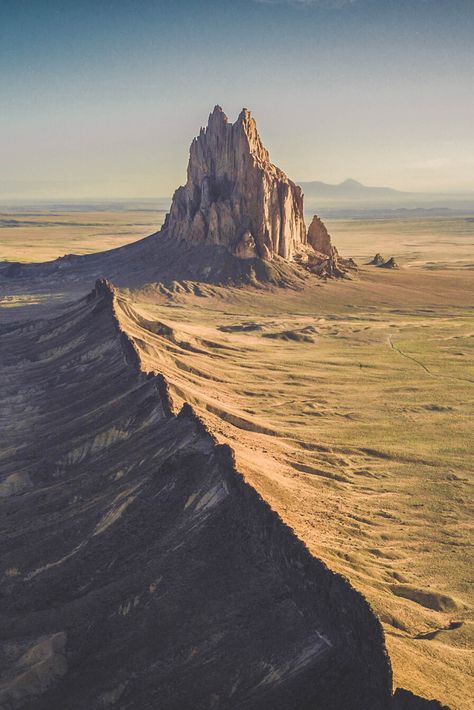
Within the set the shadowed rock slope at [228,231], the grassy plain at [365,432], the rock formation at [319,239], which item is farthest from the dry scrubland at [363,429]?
the rock formation at [319,239]

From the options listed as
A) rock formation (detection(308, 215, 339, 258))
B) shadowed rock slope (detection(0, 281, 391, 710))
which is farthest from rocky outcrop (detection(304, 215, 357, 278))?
shadowed rock slope (detection(0, 281, 391, 710))

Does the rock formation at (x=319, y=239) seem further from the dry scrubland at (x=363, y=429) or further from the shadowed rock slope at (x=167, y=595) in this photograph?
the shadowed rock slope at (x=167, y=595)

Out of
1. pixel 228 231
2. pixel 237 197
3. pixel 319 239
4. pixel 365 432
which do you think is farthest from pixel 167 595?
pixel 319 239

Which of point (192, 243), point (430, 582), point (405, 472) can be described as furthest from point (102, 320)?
point (192, 243)

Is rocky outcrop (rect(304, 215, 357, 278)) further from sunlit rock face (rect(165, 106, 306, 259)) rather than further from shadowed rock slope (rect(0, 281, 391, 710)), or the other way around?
shadowed rock slope (rect(0, 281, 391, 710))

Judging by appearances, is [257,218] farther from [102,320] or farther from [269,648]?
[269,648]

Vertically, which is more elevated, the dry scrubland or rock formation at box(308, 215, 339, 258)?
rock formation at box(308, 215, 339, 258)
